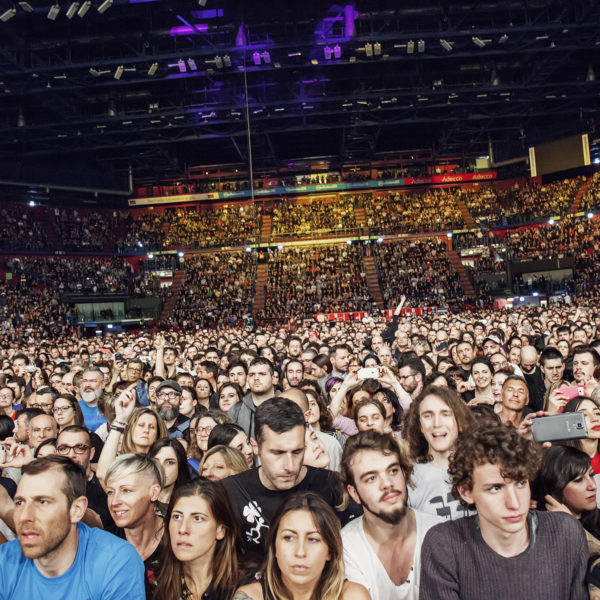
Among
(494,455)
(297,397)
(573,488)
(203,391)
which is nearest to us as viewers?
(494,455)

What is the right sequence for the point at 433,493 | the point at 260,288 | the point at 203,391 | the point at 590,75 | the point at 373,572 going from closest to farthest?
the point at 373,572 < the point at 433,493 < the point at 203,391 < the point at 590,75 < the point at 260,288

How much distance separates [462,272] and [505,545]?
105 ft

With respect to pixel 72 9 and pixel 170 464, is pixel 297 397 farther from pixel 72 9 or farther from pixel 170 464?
pixel 72 9

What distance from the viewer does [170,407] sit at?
218 inches

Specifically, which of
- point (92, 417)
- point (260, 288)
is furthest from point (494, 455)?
point (260, 288)

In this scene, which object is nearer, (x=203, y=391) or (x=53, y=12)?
(x=203, y=391)

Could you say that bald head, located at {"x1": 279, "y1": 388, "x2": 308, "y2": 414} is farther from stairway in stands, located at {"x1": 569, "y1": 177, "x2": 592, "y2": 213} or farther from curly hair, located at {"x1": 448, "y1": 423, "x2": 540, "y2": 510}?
stairway in stands, located at {"x1": 569, "y1": 177, "x2": 592, "y2": 213}

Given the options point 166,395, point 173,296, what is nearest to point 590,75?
point 173,296

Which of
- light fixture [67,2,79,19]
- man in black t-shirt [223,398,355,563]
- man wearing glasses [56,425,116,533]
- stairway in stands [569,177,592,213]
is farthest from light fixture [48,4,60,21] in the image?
stairway in stands [569,177,592,213]

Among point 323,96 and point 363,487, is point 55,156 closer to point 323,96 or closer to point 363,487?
point 323,96

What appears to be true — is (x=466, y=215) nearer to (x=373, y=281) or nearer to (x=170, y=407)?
(x=373, y=281)

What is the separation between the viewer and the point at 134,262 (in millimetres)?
36344

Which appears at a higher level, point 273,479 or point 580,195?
point 580,195

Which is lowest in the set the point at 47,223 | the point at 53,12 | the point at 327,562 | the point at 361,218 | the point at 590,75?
the point at 327,562
